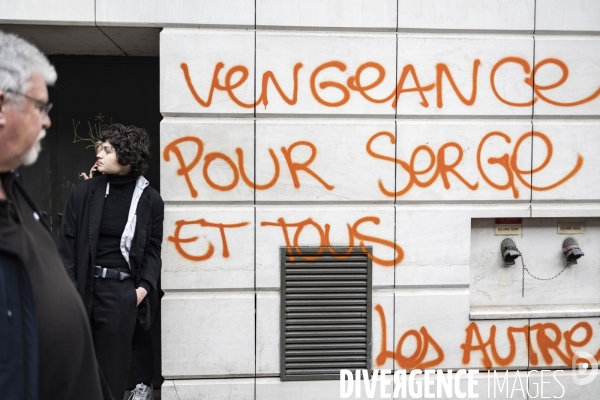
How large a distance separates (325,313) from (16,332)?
3059mm

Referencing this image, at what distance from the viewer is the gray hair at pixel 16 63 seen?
151cm

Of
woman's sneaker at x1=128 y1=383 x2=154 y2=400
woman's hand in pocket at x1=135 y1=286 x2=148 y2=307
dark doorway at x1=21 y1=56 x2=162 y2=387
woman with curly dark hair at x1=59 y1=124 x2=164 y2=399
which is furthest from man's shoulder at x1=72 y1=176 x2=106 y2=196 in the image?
woman's sneaker at x1=128 y1=383 x2=154 y2=400

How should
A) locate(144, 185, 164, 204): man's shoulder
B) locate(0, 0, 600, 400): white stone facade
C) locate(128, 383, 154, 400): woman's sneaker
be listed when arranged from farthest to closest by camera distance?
1. locate(128, 383, 154, 400): woman's sneaker
2. locate(0, 0, 600, 400): white stone facade
3. locate(144, 185, 164, 204): man's shoulder

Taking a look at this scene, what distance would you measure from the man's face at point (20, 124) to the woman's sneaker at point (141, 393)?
325 cm

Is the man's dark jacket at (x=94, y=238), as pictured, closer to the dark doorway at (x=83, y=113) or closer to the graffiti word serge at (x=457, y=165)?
the dark doorway at (x=83, y=113)

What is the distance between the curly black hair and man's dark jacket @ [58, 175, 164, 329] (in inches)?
7.4

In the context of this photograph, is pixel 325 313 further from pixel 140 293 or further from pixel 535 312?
pixel 535 312

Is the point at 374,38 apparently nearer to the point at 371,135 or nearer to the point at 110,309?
the point at 371,135

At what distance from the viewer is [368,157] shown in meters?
4.25

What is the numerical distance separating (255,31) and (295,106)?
649mm

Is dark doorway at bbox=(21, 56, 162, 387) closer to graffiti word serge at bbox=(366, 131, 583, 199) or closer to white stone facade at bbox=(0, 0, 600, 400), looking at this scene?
white stone facade at bbox=(0, 0, 600, 400)

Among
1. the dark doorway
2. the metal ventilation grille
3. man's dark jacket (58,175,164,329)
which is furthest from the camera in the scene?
the dark doorway

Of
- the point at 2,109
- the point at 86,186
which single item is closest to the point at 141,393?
the point at 86,186

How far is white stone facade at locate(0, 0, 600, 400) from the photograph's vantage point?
4.15 m
